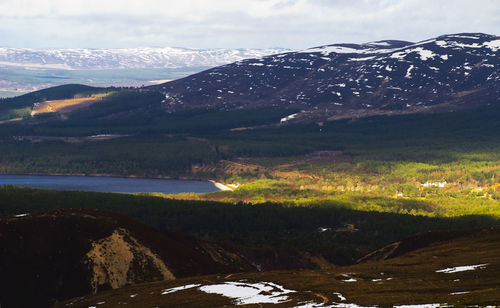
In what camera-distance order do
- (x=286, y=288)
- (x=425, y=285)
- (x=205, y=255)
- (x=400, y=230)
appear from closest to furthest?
(x=425, y=285)
(x=286, y=288)
(x=205, y=255)
(x=400, y=230)

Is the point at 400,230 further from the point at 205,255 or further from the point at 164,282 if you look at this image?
the point at 164,282

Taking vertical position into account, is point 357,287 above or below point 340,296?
below

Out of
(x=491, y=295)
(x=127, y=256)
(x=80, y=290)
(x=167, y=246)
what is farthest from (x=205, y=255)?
(x=491, y=295)

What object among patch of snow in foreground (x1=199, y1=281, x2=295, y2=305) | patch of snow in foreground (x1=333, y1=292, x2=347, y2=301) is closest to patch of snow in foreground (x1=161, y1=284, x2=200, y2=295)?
patch of snow in foreground (x1=199, y1=281, x2=295, y2=305)

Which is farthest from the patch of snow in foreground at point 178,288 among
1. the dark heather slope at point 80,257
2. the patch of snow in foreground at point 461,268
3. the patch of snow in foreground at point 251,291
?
the patch of snow in foreground at point 461,268

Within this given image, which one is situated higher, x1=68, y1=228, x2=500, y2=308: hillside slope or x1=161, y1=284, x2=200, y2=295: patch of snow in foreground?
x1=68, y1=228, x2=500, y2=308: hillside slope

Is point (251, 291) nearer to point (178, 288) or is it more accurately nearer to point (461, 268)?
point (178, 288)

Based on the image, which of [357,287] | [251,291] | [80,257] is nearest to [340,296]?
[357,287]

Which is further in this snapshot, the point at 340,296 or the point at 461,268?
the point at 461,268

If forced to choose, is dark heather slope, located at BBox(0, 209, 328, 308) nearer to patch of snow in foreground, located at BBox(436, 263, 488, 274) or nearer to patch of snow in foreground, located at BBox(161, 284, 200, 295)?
patch of snow in foreground, located at BBox(161, 284, 200, 295)
